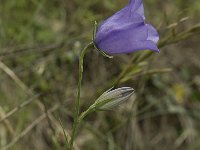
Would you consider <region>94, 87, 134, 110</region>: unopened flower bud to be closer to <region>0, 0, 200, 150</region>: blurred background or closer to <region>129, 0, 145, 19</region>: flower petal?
<region>129, 0, 145, 19</region>: flower petal

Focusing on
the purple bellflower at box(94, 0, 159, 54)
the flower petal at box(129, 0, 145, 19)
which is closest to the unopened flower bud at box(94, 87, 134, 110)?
the purple bellflower at box(94, 0, 159, 54)

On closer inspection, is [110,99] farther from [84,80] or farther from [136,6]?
[84,80]

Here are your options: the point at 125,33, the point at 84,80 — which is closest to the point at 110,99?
the point at 125,33

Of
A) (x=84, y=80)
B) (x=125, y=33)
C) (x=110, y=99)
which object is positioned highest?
(x=125, y=33)

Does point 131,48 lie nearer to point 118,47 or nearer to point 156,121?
point 118,47

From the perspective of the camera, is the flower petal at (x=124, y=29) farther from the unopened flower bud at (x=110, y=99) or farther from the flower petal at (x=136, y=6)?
the unopened flower bud at (x=110, y=99)

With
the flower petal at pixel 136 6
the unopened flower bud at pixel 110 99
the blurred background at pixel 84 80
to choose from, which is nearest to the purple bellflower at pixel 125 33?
the flower petal at pixel 136 6
